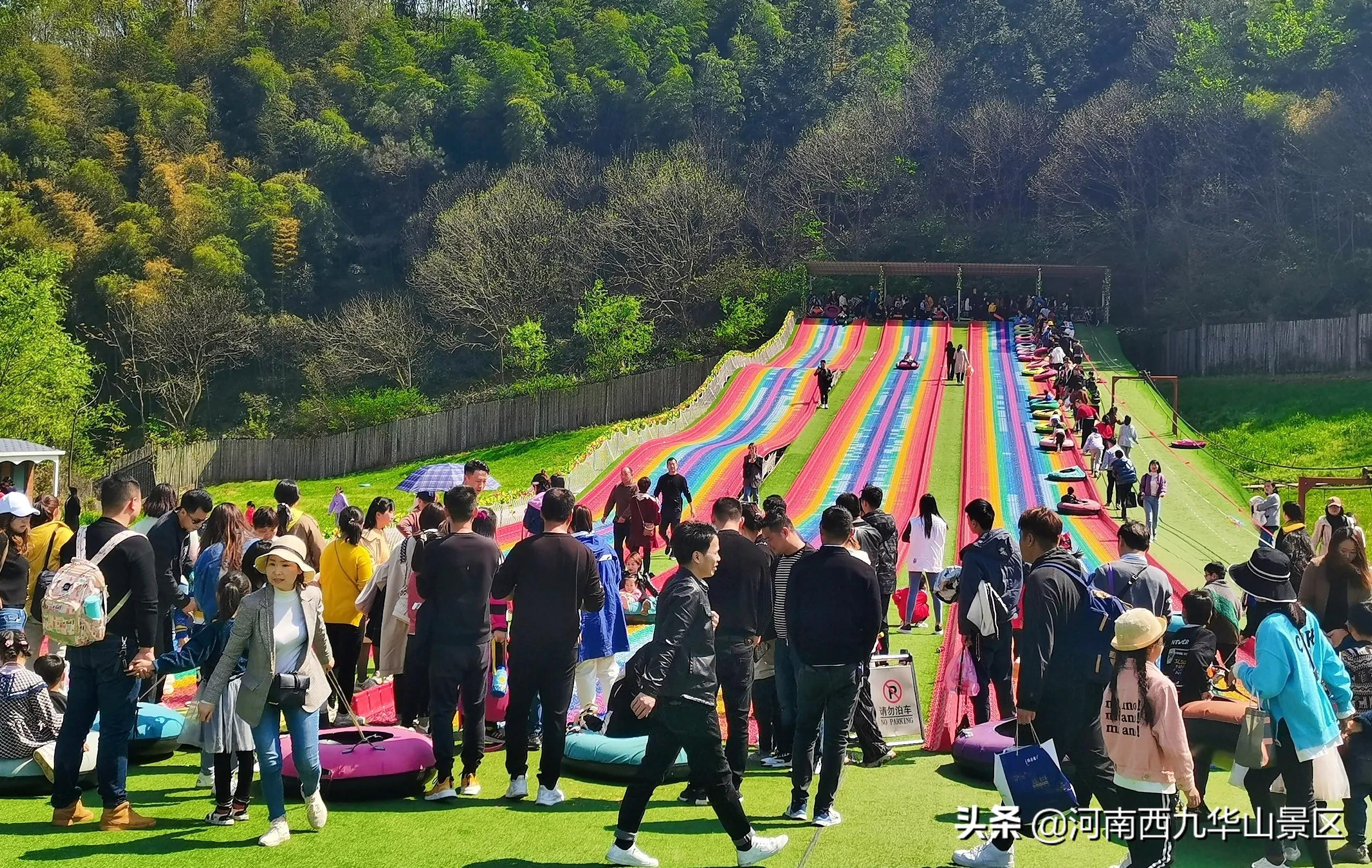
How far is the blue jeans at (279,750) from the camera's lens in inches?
262

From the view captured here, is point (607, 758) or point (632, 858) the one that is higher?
point (632, 858)

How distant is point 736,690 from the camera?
7.24m

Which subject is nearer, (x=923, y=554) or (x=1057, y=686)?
(x=1057, y=686)

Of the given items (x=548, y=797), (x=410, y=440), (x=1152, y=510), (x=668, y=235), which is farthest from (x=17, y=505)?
(x=668, y=235)

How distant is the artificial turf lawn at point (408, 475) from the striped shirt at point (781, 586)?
27698 millimetres

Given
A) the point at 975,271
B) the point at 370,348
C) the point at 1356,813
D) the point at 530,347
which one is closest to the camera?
the point at 1356,813

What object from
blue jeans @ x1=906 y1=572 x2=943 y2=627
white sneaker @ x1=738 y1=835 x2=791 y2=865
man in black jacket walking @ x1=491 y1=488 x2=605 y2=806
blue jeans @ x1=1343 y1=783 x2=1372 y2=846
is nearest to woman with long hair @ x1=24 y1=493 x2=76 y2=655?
man in black jacket walking @ x1=491 y1=488 x2=605 y2=806

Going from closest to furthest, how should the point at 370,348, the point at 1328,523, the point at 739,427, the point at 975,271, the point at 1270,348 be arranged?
the point at 1328,523 < the point at 739,427 < the point at 1270,348 < the point at 975,271 < the point at 370,348

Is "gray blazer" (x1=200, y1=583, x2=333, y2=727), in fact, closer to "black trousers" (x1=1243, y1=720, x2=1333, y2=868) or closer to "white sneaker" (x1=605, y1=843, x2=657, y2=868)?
"white sneaker" (x1=605, y1=843, x2=657, y2=868)

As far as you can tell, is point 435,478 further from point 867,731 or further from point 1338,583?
point 1338,583

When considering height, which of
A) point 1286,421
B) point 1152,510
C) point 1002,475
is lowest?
point 1286,421

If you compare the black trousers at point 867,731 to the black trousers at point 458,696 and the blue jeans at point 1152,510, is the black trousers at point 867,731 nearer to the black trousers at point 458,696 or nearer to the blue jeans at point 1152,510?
the black trousers at point 458,696

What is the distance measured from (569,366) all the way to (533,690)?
179 ft

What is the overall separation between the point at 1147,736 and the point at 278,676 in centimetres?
397
